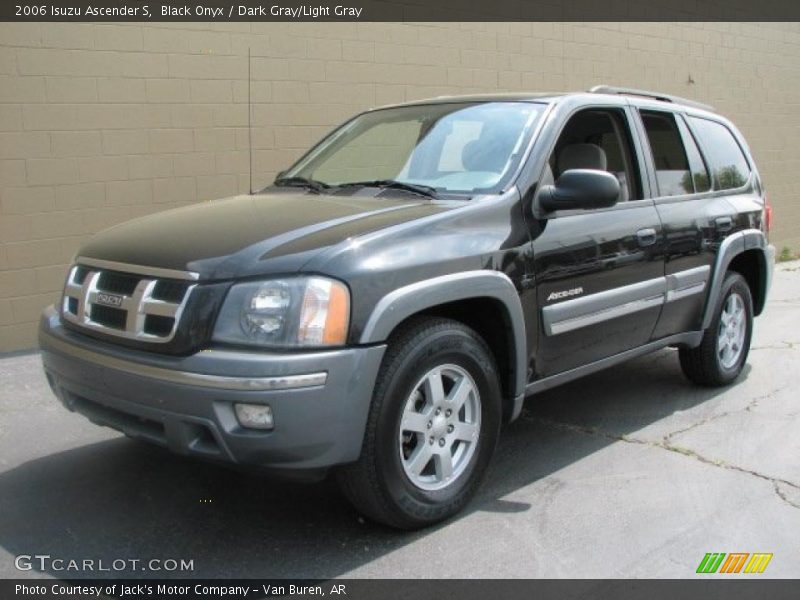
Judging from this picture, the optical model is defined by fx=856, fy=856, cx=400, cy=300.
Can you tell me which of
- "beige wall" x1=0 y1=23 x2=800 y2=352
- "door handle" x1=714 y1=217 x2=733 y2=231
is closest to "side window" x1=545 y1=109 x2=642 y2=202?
"door handle" x1=714 y1=217 x2=733 y2=231

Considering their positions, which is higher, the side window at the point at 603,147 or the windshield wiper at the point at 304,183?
the side window at the point at 603,147

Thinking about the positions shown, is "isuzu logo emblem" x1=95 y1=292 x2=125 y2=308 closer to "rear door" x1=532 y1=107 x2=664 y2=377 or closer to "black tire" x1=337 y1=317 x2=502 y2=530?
"black tire" x1=337 y1=317 x2=502 y2=530

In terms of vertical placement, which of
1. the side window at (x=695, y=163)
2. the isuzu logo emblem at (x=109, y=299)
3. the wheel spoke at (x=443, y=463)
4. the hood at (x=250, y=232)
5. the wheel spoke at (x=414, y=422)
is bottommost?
the wheel spoke at (x=443, y=463)

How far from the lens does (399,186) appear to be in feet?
14.3

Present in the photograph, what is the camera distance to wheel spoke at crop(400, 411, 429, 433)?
358 cm

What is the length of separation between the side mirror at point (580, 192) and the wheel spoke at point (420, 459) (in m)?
1.35

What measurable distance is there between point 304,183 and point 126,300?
5.17 feet

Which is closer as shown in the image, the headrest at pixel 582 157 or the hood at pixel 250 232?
the hood at pixel 250 232

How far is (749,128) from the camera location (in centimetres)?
1415

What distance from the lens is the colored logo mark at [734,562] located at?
3461 mm

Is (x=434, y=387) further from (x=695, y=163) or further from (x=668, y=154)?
(x=695, y=163)

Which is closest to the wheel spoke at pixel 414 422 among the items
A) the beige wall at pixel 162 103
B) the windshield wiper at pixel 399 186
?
the windshield wiper at pixel 399 186
